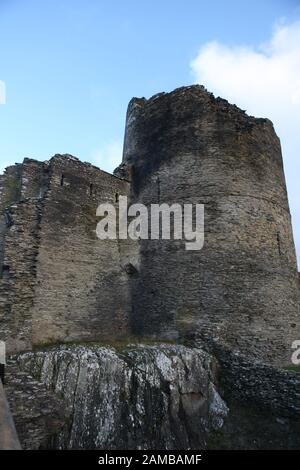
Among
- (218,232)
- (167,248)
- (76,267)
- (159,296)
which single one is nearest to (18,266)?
(76,267)

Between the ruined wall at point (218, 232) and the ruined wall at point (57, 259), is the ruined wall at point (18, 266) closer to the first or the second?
the ruined wall at point (57, 259)

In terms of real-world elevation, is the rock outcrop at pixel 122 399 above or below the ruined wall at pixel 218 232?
below

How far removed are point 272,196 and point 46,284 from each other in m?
8.34

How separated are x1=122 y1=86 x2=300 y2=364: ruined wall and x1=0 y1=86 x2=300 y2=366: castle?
0.04m

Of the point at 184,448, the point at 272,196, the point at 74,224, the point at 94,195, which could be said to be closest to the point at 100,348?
the point at 184,448

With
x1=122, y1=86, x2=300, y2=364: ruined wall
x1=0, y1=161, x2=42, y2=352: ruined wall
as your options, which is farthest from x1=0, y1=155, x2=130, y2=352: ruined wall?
x1=122, y1=86, x2=300, y2=364: ruined wall

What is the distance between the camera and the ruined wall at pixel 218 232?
1249cm

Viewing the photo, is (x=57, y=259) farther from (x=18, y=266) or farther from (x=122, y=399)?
(x=122, y=399)

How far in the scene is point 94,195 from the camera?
569 inches

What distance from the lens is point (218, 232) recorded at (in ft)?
43.4

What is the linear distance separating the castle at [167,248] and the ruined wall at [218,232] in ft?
0.13

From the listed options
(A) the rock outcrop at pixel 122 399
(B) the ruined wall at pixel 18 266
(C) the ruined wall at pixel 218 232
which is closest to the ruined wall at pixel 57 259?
(B) the ruined wall at pixel 18 266

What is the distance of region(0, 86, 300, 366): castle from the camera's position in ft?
39.6
